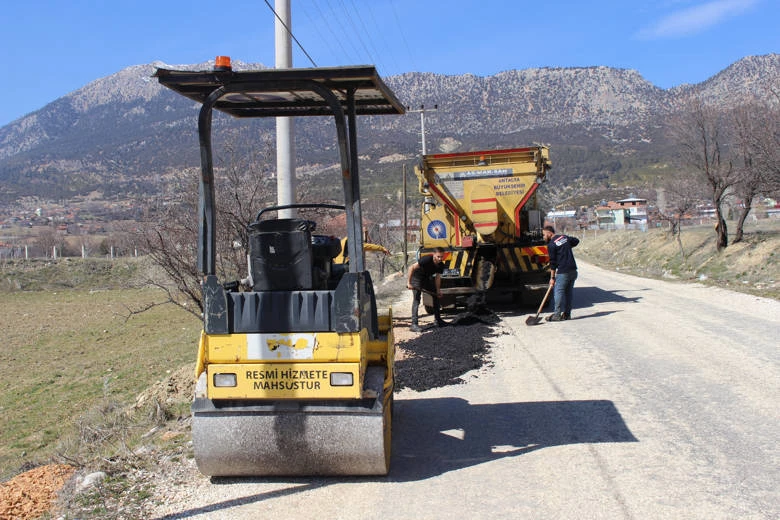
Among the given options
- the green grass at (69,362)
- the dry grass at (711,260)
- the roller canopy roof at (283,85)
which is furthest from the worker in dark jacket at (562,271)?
the green grass at (69,362)

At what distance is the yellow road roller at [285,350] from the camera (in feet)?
16.0

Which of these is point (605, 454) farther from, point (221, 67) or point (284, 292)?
point (221, 67)

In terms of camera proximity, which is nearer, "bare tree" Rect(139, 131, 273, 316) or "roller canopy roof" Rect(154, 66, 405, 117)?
"roller canopy roof" Rect(154, 66, 405, 117)

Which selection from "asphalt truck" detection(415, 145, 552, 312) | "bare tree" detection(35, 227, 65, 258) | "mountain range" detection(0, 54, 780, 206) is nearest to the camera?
"asphalt truck" detection(415, 145, 552, 312)

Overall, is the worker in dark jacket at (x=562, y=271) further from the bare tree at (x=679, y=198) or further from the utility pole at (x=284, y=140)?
the bare tree at (x=679, y=198)

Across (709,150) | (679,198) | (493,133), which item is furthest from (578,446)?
(493,133)

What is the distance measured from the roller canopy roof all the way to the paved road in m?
2.94

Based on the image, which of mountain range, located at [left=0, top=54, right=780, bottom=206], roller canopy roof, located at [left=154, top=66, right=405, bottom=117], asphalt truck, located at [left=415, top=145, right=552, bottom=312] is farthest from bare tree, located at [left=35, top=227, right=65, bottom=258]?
roller canopy roof, located at [left=154, top=66, right=405, bottom=117]

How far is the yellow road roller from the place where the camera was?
4.86 metres

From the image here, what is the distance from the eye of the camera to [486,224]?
47.5 ft

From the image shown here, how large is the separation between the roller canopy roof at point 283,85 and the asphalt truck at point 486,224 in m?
8.73

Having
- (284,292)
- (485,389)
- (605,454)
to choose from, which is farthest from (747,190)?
(284,292)

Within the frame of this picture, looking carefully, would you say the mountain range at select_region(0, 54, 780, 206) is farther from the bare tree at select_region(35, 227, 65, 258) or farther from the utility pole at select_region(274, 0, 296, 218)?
the utility pole at select_region(274, 0, 296, 218)

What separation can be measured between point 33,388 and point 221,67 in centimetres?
1397
